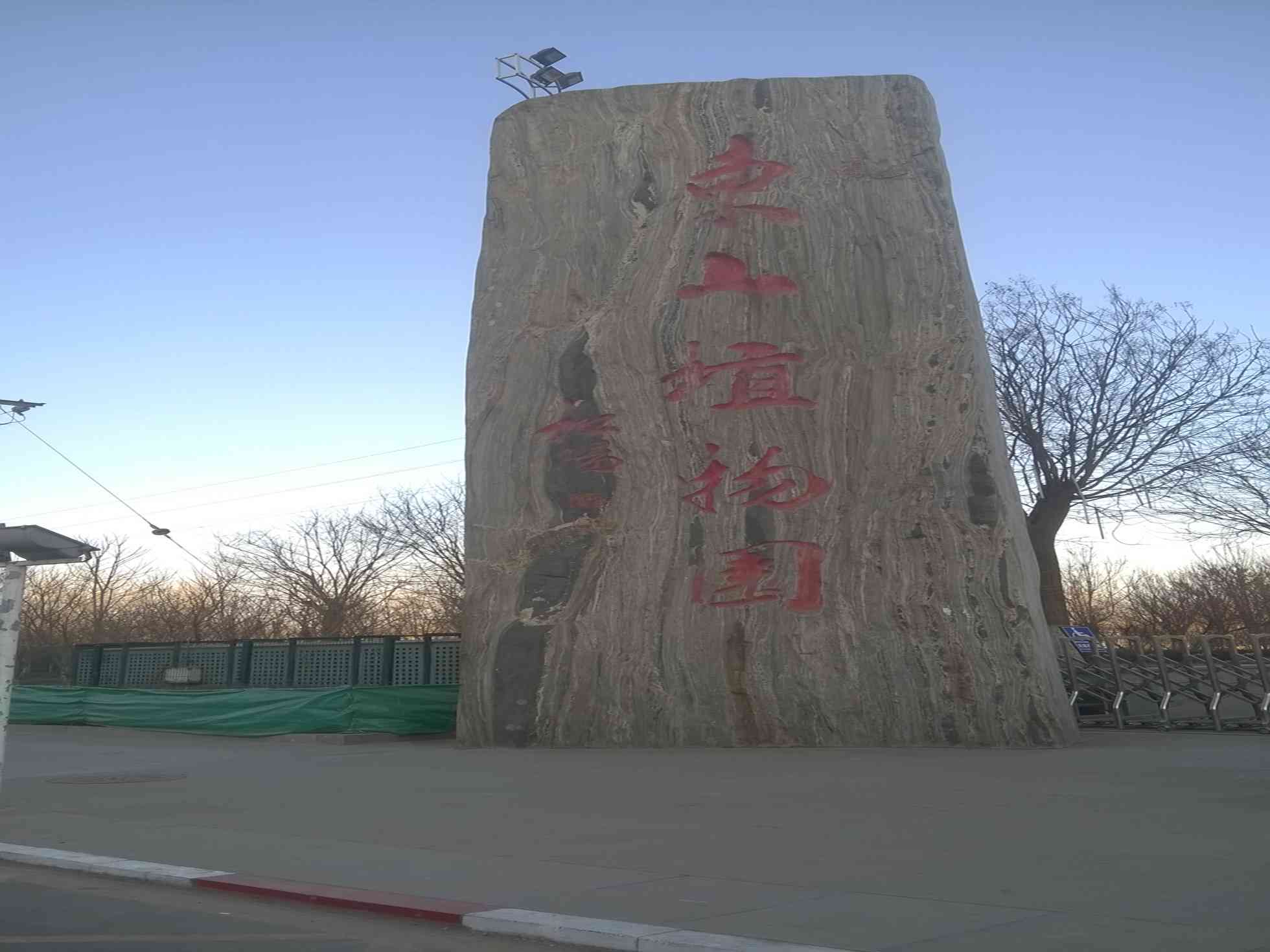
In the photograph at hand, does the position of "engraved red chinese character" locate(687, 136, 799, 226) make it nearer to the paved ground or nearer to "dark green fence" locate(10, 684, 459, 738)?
the paved ground

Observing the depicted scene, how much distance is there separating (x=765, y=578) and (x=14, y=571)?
8.59 metres

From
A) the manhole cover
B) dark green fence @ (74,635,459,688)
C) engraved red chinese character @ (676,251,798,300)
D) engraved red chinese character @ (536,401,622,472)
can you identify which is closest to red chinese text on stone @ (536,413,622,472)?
engraved red chinese character @ (536,401,622,472)

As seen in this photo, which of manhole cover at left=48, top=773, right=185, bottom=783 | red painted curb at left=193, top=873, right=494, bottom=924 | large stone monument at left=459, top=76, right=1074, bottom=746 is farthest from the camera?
large stone monument at left=459, top=76, right=1074, bottom=746

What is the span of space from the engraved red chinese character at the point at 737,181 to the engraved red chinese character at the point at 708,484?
3.41m

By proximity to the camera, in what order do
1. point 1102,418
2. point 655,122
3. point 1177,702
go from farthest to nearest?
point 1102,418 < point 1177,702 < point 655,122

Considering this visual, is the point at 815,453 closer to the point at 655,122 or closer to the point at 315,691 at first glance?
the point at 655,122

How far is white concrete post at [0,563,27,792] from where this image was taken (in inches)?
392

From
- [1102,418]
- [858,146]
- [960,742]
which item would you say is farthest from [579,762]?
[1102,418]

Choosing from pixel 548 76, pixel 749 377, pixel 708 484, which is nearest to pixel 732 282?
pixel 749 377

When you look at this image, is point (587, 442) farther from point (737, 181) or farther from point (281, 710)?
point (281, 710)

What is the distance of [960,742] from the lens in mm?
14203

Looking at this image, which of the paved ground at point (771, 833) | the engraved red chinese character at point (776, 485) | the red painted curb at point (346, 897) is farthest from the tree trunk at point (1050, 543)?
the red painted curb at point (346, 897)

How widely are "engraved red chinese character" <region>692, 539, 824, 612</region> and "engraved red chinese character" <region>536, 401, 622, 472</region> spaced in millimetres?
2076

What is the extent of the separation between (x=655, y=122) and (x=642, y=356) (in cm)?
365
